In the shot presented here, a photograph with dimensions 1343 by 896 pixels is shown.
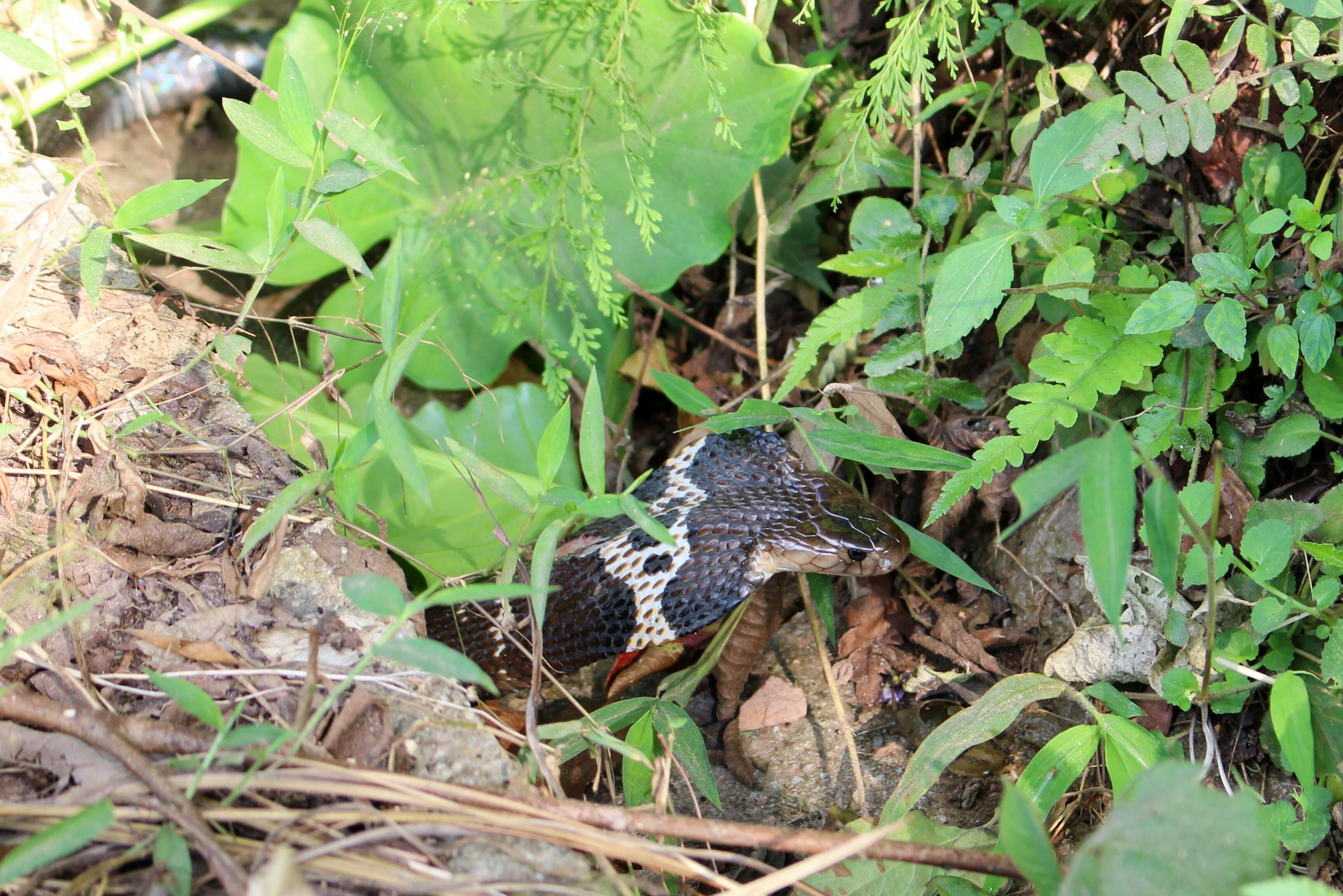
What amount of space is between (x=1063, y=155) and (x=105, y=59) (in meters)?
2.59

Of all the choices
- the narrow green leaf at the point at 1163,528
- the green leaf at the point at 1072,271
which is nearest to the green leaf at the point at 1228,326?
the green leaf at the point at 1072,271

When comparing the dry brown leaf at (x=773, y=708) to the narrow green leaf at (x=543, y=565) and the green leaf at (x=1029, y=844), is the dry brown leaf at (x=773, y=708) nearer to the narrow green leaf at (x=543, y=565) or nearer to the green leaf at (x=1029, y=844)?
the narrow green leaf at (x=543, y=565)

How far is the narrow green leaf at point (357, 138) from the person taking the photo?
1464 millimetres

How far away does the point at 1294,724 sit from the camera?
4.34 ft

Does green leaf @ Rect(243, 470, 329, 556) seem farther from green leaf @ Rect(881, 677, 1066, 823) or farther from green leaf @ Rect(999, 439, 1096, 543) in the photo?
green leaf @ Rect(881, 677, 1066, 823)

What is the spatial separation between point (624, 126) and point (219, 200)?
1989 millimetres

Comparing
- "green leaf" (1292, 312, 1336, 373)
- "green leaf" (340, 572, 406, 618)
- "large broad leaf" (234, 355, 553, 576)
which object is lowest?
"large broad leaf" (234, 355, 553, 576)

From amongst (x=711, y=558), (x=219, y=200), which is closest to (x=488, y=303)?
(x=711, y=558)

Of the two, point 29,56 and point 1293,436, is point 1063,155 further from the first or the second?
point 29,56

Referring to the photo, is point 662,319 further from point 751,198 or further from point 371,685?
point 371,685

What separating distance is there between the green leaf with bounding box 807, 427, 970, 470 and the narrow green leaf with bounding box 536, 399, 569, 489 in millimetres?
536

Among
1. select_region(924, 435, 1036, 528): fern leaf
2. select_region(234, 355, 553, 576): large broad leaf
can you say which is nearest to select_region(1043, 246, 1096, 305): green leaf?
select_region(924, 435, 1036, 528): fern leaf

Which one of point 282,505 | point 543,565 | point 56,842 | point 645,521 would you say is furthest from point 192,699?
point 645,521

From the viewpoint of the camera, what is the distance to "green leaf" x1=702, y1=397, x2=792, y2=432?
69.7 inches
